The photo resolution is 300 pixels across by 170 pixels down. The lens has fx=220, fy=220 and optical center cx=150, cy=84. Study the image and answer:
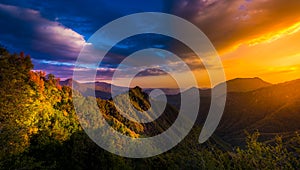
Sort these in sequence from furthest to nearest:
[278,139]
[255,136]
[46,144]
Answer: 1. [46,144]
2. [255,136]
3. [278,139]

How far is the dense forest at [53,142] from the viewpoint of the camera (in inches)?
795

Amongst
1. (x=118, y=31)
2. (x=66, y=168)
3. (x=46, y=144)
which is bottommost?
(x=66, y=168)

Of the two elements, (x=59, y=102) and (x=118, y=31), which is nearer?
(x=118, y=31)

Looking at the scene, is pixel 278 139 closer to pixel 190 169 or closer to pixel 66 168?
pixel 190 169

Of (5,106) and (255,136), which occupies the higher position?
(5,106)

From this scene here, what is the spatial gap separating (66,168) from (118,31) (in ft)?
80.6

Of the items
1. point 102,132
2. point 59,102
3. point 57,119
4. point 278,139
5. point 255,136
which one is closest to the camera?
point 278,139

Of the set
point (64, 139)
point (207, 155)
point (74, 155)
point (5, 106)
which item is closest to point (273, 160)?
point (207, 155)

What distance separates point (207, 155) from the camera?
2914 centimetres

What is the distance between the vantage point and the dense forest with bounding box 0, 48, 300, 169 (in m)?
20.2

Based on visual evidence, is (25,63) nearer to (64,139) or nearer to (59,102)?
(64,139)

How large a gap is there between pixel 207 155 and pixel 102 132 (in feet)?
89.3

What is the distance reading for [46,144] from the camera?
104 ft

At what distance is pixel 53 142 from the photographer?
110 feet
